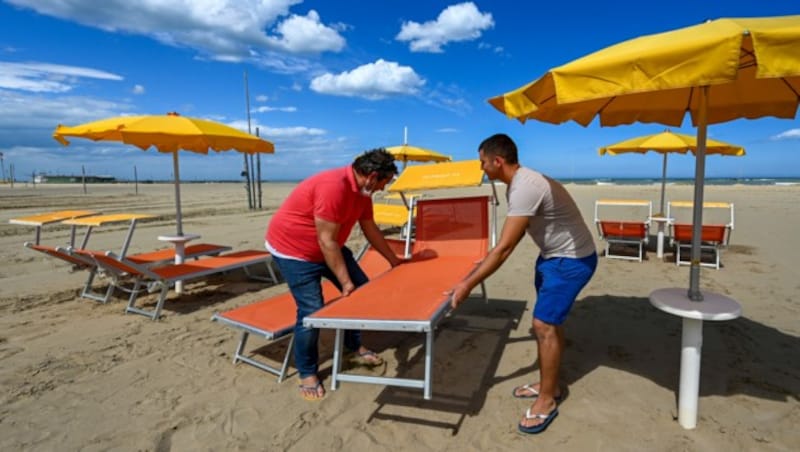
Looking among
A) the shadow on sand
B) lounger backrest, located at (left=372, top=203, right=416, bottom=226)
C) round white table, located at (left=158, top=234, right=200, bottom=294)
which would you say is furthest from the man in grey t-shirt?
lounger backrest, located at (left=372, top=203, right=416, bottom=226)

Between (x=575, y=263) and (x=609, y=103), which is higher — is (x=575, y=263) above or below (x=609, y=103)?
below

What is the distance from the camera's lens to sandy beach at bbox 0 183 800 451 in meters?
2.49

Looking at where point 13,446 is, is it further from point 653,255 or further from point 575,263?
point 653,255

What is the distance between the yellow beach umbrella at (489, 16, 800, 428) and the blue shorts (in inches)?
18.2

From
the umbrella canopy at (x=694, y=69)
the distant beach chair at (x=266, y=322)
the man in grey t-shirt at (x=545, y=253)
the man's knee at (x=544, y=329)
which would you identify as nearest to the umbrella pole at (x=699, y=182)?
the umbrella canopy at (x=694, y=69)

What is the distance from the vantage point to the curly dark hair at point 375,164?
2859 millimetres

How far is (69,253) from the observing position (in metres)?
4.74

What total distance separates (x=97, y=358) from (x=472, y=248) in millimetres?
3490

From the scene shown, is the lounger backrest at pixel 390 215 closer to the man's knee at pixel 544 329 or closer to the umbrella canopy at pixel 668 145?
the umbrella canopy at pixel 668 145

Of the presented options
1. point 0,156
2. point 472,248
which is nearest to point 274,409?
point 472,248

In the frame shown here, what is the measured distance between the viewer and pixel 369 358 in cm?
343

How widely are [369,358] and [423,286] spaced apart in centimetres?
80

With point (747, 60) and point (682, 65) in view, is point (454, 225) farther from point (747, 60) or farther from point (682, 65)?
point (682, 65)

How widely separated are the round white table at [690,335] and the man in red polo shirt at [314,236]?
6.19ft
